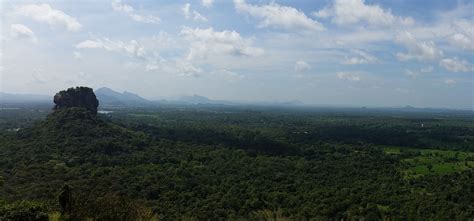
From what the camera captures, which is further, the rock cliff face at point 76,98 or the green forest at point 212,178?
the rock cliff face at point 76,98

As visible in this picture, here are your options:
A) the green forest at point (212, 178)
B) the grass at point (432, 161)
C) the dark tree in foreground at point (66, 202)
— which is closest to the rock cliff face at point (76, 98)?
the green forest at point (212, 178)

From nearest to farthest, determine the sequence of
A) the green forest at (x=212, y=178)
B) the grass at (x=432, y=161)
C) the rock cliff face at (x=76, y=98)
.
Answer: the green forest at (x=212, y=178)
the grass at (x=432, y=161)
the rock cliff face at (x=76, y=98)

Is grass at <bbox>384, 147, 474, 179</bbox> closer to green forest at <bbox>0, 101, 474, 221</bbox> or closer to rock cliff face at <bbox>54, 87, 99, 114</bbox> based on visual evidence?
green forest at <bbox>0, 101, 474, 221</bbox>

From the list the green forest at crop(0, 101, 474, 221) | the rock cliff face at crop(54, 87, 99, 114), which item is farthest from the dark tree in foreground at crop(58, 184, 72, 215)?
the rock cliff face at crop(54, 87, 99, 114)

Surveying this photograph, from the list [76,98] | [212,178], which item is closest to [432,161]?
[212,178]

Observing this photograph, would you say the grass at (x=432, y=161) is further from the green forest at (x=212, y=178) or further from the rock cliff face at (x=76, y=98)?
the rock cliff face at (x=76, y=98)

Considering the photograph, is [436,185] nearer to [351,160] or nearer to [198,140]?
[351,160]
